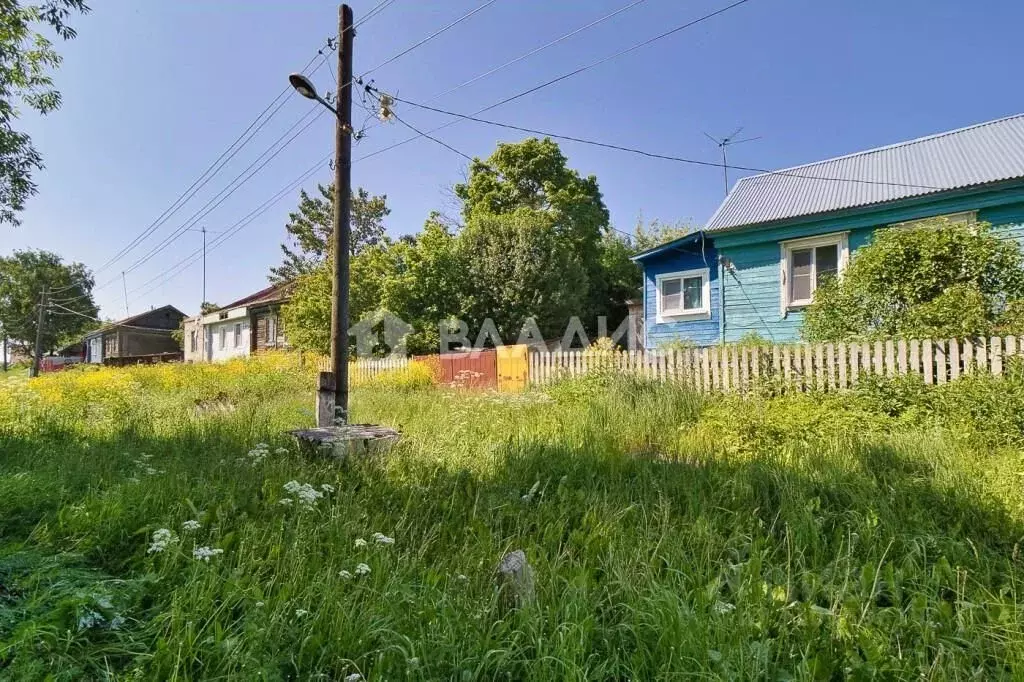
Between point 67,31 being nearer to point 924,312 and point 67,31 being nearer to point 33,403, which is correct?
point 33,403

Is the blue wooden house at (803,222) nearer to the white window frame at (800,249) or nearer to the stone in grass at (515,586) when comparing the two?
the white window frame at (800,249)

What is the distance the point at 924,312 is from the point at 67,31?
1170cm

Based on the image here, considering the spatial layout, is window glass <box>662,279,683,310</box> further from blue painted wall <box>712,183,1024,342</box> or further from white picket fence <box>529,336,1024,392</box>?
white picket fence <box>529,336,1024,392</box>

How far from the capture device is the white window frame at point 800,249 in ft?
34.9

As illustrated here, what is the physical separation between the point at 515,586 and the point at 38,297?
58.8 meters

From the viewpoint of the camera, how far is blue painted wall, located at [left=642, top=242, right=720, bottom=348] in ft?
41.4

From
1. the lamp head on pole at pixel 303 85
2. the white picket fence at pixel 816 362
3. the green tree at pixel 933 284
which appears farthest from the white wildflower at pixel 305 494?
the green tree at pixel 933 284

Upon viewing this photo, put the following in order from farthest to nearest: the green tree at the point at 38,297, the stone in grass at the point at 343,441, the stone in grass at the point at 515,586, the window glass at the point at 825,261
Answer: the green tree at the point at 38,297 < the window glass at the point at 825,261 < the stone in grass at the point at 343,441 < the stone in grass at the point at 515,586

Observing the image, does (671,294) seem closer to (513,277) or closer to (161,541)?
(513,277)

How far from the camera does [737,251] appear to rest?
40.0 feet

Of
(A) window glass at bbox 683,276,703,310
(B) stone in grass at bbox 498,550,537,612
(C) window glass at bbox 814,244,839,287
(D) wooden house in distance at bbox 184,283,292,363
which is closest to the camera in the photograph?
(B) stone in grass at bbox 498,550,537,612

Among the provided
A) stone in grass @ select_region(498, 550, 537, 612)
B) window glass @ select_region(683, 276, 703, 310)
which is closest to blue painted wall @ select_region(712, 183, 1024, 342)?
window glass @ select_region(683, 276, 703, 310)

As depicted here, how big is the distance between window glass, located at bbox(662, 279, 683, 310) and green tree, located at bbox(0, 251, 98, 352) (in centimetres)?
4981

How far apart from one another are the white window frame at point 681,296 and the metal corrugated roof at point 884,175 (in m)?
1.28
